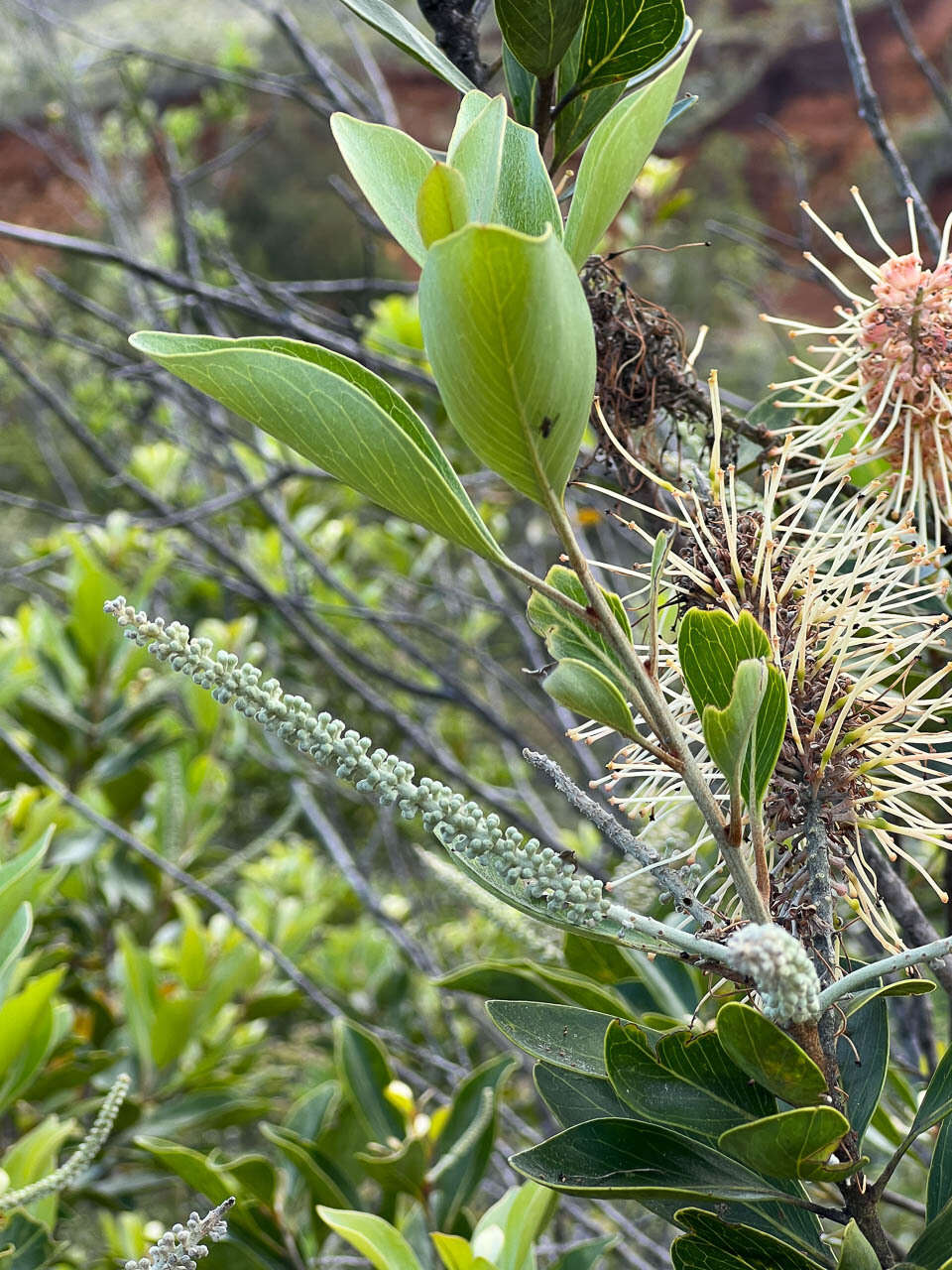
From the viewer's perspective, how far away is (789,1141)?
0.52 meters

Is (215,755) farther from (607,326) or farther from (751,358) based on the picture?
(751,358)

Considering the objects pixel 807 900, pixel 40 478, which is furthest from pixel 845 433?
pixel 40 478

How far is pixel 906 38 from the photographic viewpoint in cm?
161

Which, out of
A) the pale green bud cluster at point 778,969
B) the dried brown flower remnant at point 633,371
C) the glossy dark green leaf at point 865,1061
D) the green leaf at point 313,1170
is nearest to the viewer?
the pale green bud cluster at point 778,969

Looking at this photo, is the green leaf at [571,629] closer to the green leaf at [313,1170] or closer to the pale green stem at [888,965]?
the pale green stem at [888,965]

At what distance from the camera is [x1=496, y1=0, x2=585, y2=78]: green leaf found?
0.70m

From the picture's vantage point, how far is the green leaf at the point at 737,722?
1.61ft

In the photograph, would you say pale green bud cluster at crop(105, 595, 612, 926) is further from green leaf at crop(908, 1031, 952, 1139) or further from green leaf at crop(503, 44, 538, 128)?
green leaf at crop(503, 44, 538, 128)

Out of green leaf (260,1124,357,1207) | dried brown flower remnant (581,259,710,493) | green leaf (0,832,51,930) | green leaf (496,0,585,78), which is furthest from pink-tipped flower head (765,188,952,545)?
green leaf (260,1124,357,1207)

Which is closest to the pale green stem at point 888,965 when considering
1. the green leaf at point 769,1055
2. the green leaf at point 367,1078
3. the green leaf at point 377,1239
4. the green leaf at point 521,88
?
the green leaf at point 769,1055

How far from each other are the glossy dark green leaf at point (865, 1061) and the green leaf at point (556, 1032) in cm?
14

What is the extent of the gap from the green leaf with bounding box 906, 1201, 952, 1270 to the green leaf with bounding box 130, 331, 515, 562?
421mm

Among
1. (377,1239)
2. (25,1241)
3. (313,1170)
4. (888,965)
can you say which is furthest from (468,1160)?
(888,965)

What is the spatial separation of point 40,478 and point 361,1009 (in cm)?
617
